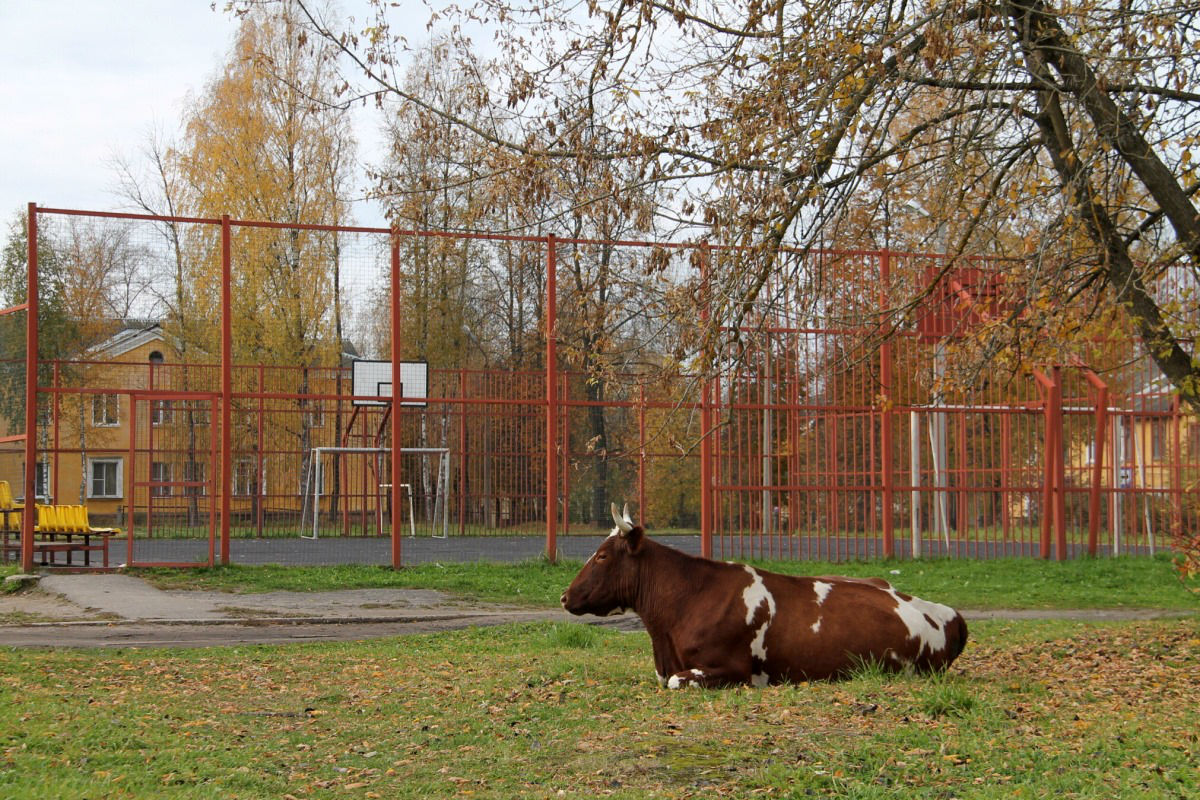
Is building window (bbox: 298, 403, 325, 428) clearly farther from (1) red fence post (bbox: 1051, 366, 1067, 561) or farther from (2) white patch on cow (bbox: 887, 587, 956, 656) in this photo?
(2) white patch on cow (bbox: 887, 587, 956, 656)

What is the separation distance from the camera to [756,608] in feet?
25.9

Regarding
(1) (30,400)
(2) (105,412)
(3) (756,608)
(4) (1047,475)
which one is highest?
(2) (105,412)

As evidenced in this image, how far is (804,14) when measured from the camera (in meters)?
8.96

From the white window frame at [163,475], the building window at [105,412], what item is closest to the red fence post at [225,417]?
the white window frame at [163,475]

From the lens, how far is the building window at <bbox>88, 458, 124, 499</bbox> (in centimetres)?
3762

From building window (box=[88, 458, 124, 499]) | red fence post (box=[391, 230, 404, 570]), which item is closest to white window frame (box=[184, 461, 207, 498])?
red fence post (box=[391, 230, 404, 570])

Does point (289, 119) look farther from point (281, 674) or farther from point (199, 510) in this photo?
point (281, 674)

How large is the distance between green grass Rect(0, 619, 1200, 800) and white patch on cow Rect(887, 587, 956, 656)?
0.34m

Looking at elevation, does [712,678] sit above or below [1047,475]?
below

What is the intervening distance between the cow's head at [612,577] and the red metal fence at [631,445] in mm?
2979

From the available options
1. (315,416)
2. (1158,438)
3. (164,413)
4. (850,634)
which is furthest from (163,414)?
(850,634)

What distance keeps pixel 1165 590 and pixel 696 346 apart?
9.57 meters

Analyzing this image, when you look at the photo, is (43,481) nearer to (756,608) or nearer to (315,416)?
(315,416)

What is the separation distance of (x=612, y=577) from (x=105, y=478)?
117ft
